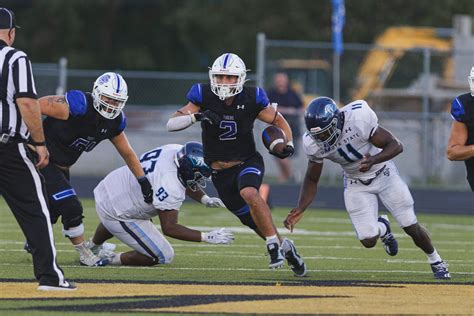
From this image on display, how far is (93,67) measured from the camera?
32.9 meters

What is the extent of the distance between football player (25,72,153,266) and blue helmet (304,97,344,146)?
140 centimetres

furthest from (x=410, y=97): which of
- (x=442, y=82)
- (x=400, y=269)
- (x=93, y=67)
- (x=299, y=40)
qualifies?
(x=93, y=67)

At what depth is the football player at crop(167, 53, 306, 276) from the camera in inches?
377

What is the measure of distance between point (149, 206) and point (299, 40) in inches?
793

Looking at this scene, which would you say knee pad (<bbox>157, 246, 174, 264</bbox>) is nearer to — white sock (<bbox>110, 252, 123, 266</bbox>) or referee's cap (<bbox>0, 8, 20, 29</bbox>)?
white sock (<bbox>110, 252, 123, 266</bbox>)

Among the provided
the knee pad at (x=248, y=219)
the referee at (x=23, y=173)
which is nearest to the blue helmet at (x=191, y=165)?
the knee pad at (x=248, y=219)

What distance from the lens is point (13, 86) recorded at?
7.71m

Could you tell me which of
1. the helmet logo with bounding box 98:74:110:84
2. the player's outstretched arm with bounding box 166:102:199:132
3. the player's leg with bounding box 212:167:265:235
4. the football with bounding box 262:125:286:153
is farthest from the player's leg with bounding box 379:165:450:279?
the helmet logo with bounding box 98:74:110:84

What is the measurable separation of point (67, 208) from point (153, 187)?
2.30 ft

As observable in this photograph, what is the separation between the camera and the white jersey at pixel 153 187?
31.5ft

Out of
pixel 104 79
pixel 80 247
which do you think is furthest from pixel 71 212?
pixel 104 79

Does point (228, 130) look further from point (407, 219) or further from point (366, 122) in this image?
point (407, 219)

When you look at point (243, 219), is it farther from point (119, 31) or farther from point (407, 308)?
point (119, 31)

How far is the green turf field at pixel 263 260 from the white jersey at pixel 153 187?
486 mm
